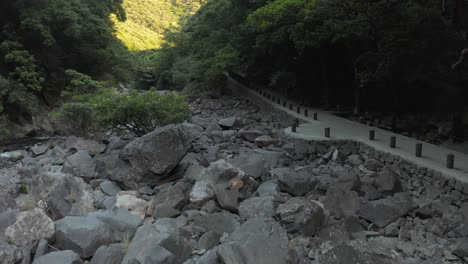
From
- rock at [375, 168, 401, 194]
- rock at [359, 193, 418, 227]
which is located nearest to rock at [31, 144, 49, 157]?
rock at [359, 193, 418, 227]

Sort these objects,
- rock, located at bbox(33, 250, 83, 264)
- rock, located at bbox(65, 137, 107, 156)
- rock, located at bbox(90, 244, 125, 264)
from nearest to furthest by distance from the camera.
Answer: rock, located at bbox(33, 250, 83, 264), rock, located at bbox(90, 244, 125, 264), rock, located at bbox(65, 137, 107, 156)

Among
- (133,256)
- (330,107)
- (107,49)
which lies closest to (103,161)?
(133,256)

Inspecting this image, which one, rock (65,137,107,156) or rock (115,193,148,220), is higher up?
rock (65,137,107,156)

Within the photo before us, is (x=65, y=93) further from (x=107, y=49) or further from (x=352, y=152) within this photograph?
(x=352, y=152)

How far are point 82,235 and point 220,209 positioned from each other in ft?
10.3

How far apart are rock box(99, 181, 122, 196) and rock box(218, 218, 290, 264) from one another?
14.6 ft

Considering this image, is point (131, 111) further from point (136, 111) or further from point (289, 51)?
point (289, 51)

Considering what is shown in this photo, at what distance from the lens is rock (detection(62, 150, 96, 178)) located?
11.8m

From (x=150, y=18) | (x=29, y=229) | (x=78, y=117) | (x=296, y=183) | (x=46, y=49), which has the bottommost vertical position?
(x=296, y=183)

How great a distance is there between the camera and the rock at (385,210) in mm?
8977

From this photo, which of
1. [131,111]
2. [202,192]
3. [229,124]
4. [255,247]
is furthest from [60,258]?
[229,124]

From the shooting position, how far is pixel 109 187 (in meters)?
11.1

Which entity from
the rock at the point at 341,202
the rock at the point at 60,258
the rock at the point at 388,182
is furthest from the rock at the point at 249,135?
the rock at the point at 60,258

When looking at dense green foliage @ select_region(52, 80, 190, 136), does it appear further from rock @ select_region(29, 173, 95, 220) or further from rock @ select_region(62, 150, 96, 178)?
rock @ select_region(29, 173, 95, 220)
